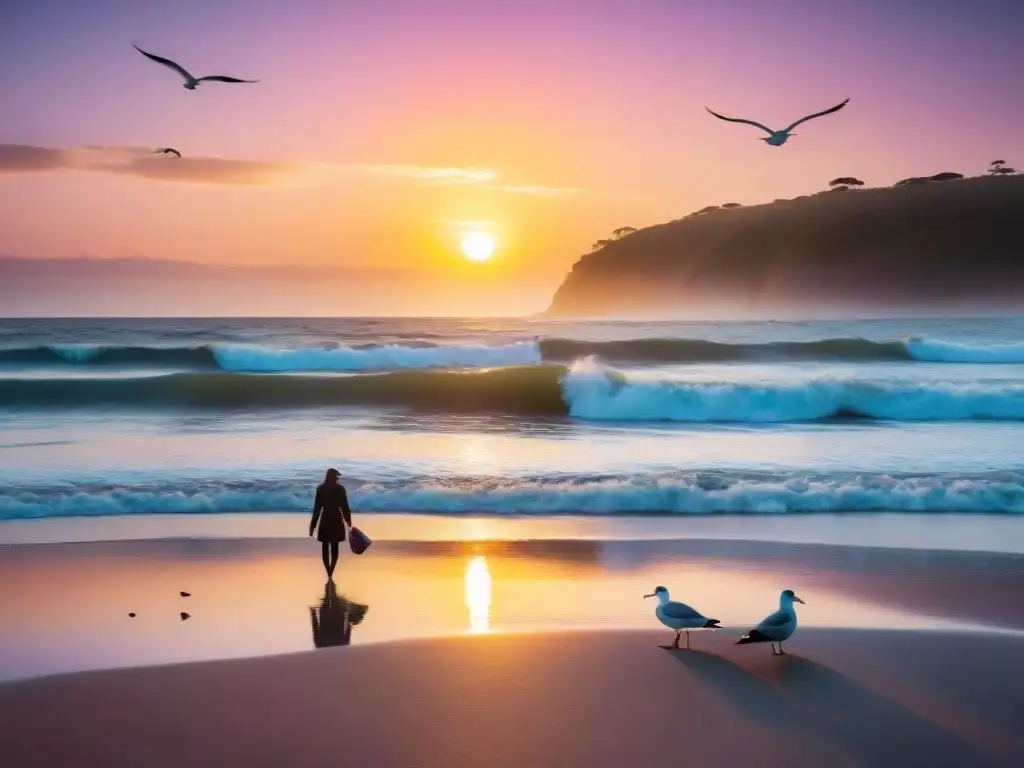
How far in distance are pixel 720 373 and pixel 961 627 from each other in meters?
25.4

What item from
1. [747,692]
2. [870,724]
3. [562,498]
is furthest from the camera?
[562,498]

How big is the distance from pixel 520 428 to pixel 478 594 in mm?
13512

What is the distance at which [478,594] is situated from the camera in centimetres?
812

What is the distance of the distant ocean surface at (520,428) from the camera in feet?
40.7

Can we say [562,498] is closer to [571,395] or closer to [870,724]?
[870,724]

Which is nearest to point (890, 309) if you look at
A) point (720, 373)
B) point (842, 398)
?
point (720, 373)

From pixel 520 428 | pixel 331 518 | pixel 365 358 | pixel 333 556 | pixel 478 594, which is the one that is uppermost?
pixel 365 358

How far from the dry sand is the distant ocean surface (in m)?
5.56

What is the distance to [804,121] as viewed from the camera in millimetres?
13977

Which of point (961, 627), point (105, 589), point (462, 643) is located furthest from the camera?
point (105, 589)

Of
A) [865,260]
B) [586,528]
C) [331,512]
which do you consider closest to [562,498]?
[586,528]

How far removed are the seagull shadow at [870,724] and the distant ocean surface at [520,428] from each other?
6.03 metres

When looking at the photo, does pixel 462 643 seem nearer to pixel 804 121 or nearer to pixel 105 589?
pixel 105 589

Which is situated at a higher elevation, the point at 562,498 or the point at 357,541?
the point at 357,541
